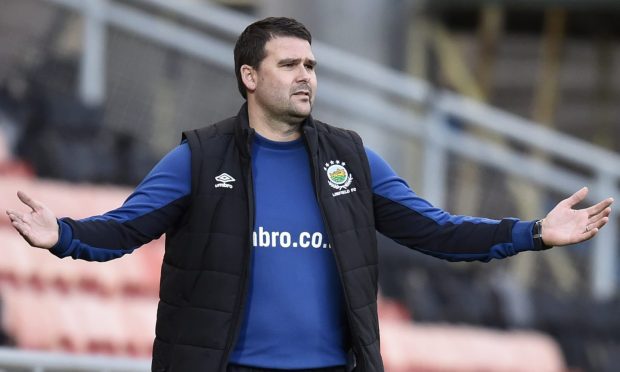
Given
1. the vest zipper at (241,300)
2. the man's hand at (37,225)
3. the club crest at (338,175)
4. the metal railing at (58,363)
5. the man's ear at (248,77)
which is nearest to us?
the man's hand at (37,225)

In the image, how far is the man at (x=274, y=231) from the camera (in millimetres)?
4965

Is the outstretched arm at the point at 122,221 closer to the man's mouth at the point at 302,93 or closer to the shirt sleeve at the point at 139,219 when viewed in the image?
the shirt sleeve at the point at 139,219

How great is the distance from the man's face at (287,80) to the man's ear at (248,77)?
3 cm

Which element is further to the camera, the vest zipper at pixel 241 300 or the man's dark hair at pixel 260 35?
the man's dark hair at pixel 260 35

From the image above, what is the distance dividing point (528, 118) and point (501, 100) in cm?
27

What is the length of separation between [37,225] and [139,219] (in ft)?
1.09

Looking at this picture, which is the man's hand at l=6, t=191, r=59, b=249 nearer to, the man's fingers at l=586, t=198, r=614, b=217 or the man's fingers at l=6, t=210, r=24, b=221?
the man's fingers at l=6, t=210, r=24, b=221

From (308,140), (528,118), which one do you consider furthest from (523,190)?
(308,140)

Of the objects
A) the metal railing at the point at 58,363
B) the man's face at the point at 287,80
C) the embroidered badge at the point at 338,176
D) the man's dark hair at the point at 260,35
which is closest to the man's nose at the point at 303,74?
the man's face at the point at 287,80

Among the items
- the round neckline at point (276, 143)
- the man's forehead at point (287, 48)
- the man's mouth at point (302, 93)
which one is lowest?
the round neckline at point (276, 143)

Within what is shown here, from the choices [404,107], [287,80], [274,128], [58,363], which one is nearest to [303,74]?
[287,80]

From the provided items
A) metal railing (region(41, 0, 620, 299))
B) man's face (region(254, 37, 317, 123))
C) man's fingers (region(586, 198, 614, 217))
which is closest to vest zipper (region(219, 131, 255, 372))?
man's face (region(254, 37, 317, 123))

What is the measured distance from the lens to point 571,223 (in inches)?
201

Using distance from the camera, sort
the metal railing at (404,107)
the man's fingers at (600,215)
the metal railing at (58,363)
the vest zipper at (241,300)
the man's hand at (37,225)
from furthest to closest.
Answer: the metal railing at (404,107)
the metal railing at (58,363)
the man's fingers at (600,215)
the vest zipper at (241,300)
the man's hand at (37,225)
